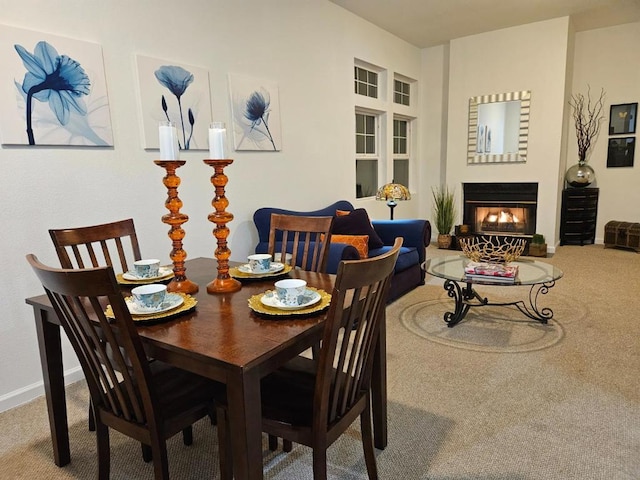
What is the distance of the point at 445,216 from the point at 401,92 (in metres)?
1.89

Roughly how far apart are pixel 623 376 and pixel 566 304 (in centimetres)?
135

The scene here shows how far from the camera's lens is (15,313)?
237 centimetres

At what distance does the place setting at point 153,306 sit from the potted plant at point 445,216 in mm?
5174

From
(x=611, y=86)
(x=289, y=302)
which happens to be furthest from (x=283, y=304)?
(x=611, y=86)

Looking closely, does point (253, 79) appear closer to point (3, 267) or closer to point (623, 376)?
point (3, 267)

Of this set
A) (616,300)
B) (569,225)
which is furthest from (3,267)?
(569,225)

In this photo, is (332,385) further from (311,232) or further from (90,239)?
(90,239)

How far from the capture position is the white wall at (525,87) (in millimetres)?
5453

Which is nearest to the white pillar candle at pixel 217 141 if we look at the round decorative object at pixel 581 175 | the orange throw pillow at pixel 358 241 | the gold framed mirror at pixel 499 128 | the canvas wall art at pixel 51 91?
the canvas wall art at pixel 51 91

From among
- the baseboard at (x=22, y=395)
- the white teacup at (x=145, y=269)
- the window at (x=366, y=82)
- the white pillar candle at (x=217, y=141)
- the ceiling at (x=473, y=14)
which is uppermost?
the ceiling at (x=473, y=14)

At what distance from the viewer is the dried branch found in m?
6.06

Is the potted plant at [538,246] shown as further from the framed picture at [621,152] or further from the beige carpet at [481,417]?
the beige carpet at [481,417]

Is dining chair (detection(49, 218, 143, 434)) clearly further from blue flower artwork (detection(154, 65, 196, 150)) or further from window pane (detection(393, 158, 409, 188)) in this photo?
window pane (detection(393, 158, 409, 188))

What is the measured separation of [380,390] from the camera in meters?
1.85
